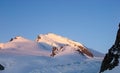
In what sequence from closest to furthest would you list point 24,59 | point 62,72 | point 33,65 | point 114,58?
point 114,58
point 62,72
point 33,65
point 24,59

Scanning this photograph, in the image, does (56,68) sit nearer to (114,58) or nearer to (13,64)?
(13,64)

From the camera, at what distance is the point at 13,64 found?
181m

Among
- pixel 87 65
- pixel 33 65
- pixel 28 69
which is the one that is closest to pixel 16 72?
pixel 28 69

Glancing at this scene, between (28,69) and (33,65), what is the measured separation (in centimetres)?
1173

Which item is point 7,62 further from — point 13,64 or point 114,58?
point 114,58

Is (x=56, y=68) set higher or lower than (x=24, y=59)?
lower

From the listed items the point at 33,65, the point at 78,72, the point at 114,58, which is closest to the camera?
the point at 114,58

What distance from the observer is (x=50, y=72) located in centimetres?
15900

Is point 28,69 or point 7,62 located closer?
point 28,69

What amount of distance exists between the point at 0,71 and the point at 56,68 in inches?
977

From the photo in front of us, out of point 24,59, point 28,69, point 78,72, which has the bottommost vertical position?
point 78,72

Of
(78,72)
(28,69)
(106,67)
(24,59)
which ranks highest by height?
(24,59)

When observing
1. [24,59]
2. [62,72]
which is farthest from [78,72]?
[24,59]

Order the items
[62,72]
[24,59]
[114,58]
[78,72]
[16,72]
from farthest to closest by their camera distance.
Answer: [24,59], [16,72], [62,72], [78,72], [114,58]
